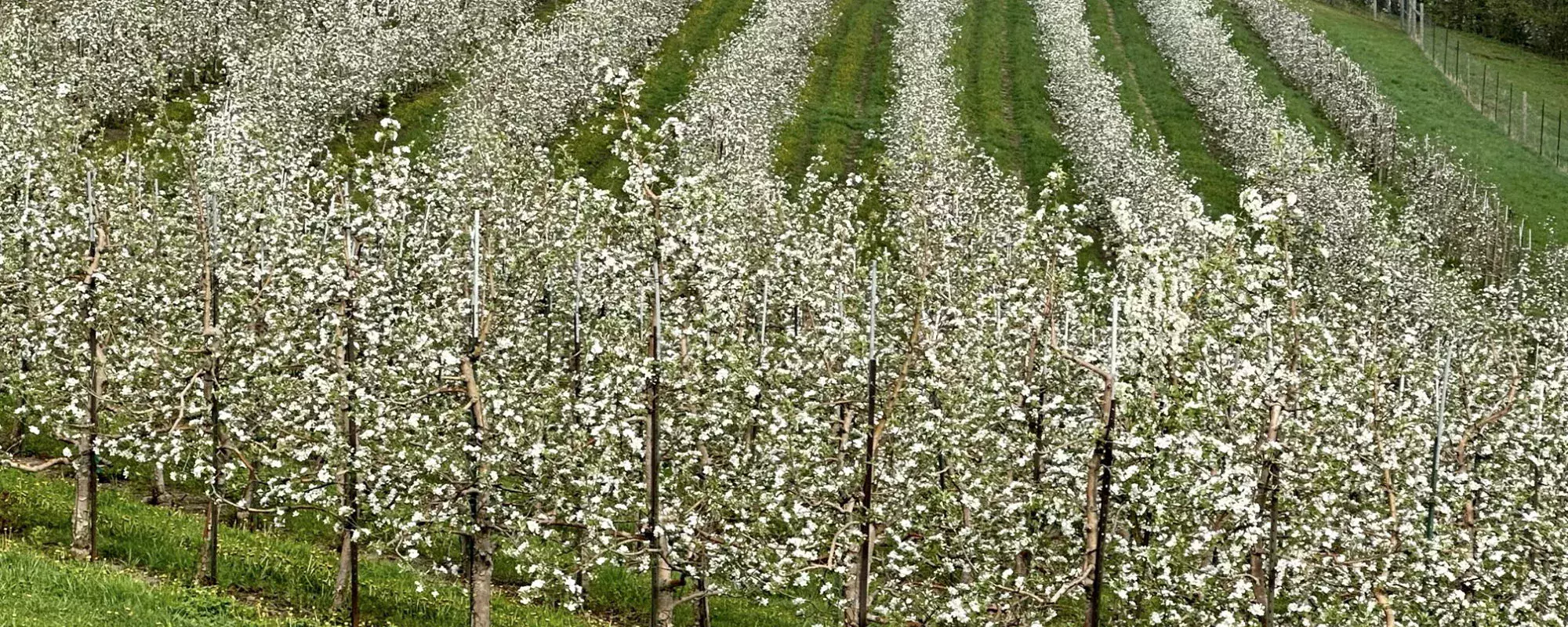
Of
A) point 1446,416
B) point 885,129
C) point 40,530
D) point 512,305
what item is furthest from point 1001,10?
point 40,530

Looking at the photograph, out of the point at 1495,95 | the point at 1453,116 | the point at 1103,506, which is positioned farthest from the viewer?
the point at 1495,95

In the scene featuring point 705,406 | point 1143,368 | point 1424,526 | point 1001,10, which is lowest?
point 1424,526

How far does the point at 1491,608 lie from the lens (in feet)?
65.4

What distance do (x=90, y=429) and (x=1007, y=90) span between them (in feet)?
280

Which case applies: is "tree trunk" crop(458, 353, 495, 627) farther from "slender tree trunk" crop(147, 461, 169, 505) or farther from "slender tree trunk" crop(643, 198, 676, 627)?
"slender tree trunk" crop(147, 461, 169, 505)

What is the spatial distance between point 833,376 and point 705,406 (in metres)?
3.07

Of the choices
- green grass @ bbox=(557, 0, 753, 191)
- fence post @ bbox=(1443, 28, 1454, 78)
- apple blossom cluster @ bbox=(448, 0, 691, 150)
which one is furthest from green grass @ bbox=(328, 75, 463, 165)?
fence post @ bbox=(1443, 28, 1454, 78)

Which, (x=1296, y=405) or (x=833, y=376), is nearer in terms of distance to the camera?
(x=1296, y=405)

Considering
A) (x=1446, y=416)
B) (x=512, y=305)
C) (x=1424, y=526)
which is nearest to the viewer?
(x=1424, y=526)

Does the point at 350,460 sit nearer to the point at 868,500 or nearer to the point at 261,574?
the point at 261,574

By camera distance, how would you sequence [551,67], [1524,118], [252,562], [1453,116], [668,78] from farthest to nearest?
1. [1453,116]
2. [1524,118]
3. [668,78]
4. [551,67]
5. [252,562]

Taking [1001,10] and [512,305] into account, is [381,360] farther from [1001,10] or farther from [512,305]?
[1001,10]

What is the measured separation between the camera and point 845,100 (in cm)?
9262

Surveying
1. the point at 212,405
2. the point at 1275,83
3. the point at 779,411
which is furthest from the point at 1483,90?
the point at 212,405
